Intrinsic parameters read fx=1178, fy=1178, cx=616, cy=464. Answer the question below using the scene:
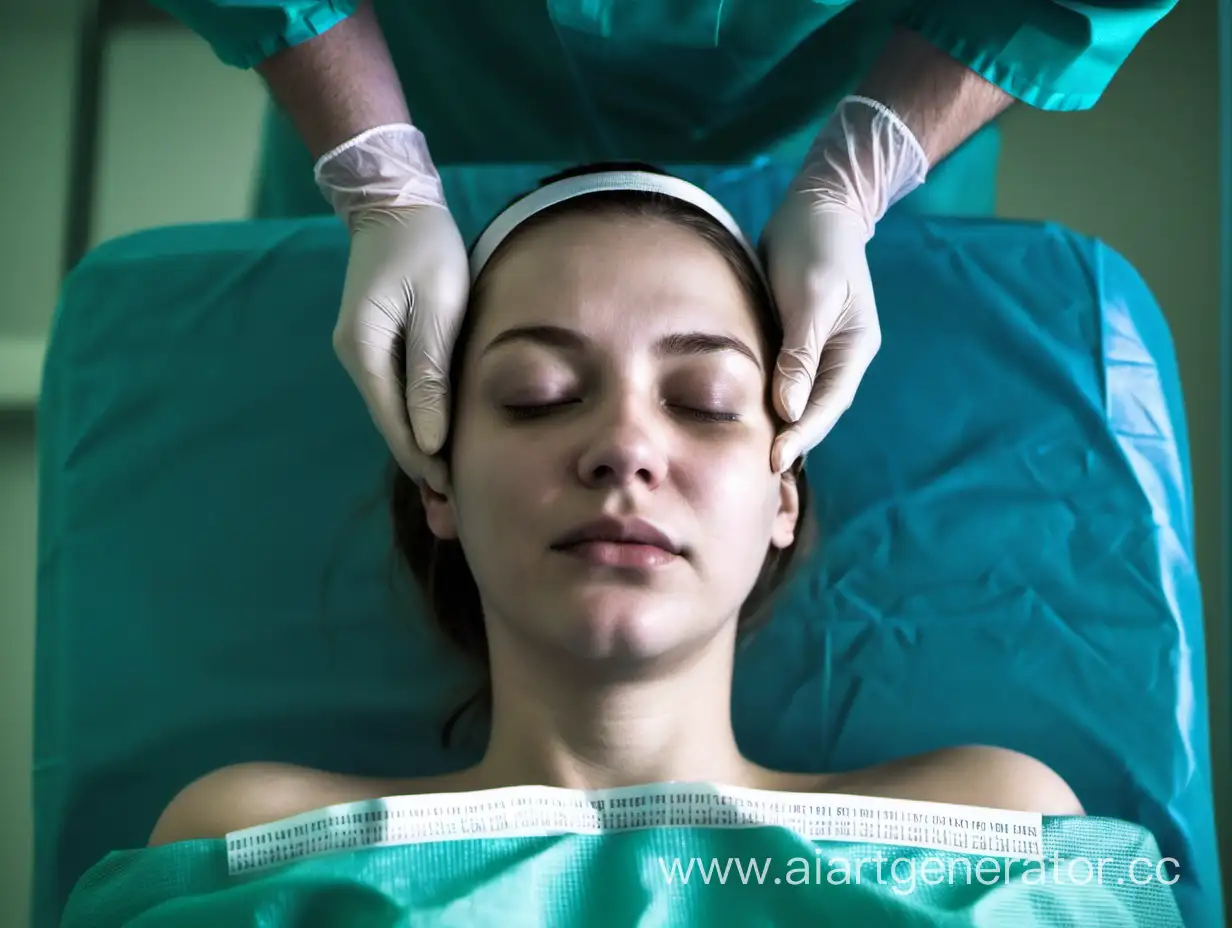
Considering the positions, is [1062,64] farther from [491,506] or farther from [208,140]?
[208,140]

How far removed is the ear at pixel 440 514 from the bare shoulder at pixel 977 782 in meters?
0.50

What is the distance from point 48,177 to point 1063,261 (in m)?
2.05

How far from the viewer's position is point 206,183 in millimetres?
2498

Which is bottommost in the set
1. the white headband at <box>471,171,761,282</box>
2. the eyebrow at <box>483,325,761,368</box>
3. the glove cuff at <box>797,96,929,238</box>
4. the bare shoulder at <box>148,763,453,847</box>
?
the bare shoulder at <box>148,763,453,847</box>

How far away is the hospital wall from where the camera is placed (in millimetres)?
2154

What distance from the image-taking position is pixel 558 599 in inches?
41.1

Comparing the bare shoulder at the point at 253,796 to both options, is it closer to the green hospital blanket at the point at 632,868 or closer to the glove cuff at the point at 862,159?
the green hospital blanket at the point at 632,868

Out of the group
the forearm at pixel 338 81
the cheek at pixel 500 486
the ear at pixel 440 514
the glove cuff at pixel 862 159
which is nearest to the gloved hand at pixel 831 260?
the glove cuff at pixel 862 159

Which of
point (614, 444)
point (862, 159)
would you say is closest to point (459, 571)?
point (614, 444)

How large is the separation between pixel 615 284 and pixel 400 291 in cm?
25

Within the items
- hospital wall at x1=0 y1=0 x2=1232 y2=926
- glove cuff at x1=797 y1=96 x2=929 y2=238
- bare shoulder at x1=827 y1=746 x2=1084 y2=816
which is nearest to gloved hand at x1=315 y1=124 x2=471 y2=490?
glove cuff at x1=797 y1=96 x2=929 y2=238

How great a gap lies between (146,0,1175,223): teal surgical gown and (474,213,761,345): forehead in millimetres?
238

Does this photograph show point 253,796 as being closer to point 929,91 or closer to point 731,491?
point 731,491

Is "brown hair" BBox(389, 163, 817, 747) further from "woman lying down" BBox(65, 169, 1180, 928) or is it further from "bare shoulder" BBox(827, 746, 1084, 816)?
"bare shoulder" BBox(827, 746, 1084, 816)
